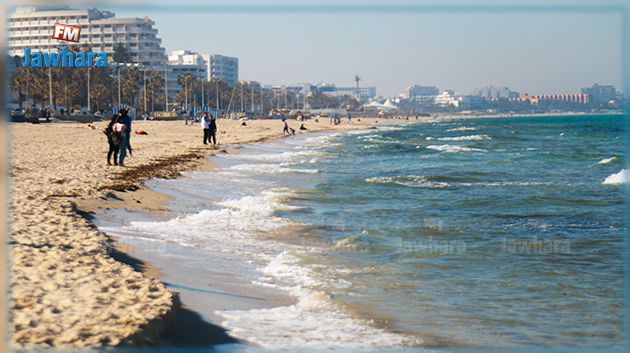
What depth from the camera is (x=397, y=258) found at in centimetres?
991

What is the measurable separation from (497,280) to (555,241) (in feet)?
11.3

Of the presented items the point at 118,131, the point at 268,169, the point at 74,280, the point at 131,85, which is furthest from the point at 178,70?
the point at 74,280

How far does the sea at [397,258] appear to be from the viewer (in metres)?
6.50

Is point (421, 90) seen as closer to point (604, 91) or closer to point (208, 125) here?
point (604, 91)

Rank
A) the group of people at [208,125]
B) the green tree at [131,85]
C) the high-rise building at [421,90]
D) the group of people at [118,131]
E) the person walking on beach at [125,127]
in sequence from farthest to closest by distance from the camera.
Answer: the green tree at [131,85] < the group of people at [208,125] < the person walking on beach at [125,127] < the group of people at [118,131] < the high-rise building at [421,90]

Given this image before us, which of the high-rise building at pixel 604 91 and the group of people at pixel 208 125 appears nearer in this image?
the high-rise building at pixel 604 91

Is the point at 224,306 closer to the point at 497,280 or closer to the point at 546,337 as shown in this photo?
the point at 546,337

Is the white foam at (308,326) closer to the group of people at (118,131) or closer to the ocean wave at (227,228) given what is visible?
the ocean wave at (227,228)

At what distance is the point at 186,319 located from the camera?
19.7ft

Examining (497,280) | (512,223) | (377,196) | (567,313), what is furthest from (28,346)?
(377,196)

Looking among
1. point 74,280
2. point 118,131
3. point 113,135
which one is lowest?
point 74,280

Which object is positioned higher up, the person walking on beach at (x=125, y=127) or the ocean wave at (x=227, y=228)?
the person walking on beach at (x=125, y=127)

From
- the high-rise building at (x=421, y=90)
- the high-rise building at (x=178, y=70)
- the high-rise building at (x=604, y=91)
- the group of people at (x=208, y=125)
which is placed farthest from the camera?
the high-rise building at (x=178, y=70)

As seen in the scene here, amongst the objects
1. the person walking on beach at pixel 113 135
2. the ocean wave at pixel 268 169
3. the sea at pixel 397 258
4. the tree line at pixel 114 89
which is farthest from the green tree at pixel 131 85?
the person walking on beach at pixel 113 135
